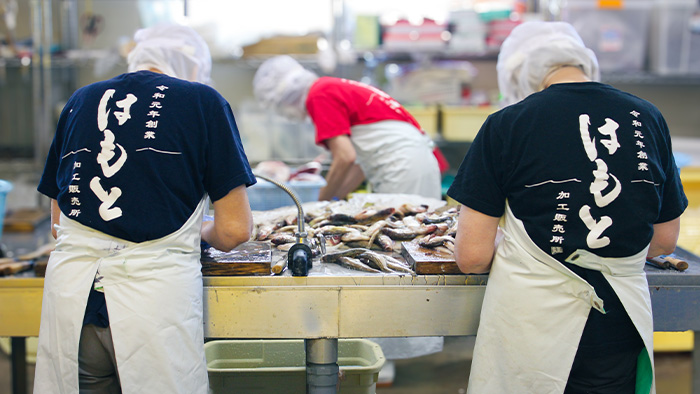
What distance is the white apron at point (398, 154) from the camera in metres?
3.58

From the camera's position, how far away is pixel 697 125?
19.6 ft

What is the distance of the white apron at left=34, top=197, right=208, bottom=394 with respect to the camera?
68.4 inches

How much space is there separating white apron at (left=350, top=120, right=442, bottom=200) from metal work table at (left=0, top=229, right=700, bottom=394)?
65.6 inches

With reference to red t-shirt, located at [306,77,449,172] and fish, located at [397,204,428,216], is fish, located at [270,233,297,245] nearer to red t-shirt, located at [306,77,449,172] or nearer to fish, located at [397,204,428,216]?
fish, located at [397,204,428,216]

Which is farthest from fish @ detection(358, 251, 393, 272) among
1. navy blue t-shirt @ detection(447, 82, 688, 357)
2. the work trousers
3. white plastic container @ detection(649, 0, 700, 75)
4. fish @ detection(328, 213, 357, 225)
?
white plastic container @ detection(649, 0, 700, 75)

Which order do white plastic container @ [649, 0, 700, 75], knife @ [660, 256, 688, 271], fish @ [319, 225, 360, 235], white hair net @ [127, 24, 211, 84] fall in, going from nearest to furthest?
knife @ [660, 256, 688, 271]
white hair net @ [127, 24, 211, 84]
fish @ [319, 225, 360, 235]
white plastic container @ [649, 0, 700, 75]

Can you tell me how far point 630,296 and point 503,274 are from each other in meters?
0.34

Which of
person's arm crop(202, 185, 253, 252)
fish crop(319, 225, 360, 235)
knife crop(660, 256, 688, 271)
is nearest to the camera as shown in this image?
person's arm crop(202, 185, 253, 252)

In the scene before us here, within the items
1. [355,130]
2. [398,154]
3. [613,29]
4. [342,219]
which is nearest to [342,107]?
[355,130]

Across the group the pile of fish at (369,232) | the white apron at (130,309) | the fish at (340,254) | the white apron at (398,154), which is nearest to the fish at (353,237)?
the pile of fish at (369,232)

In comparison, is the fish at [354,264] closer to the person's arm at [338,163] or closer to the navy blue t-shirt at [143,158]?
the navy blue t-shirt at [143,158]

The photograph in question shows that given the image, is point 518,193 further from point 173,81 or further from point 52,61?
point 52,61

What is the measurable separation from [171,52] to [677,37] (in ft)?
14.4

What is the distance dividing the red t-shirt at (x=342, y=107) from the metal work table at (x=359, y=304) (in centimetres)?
159
